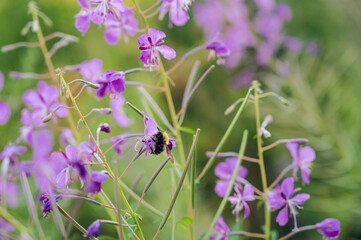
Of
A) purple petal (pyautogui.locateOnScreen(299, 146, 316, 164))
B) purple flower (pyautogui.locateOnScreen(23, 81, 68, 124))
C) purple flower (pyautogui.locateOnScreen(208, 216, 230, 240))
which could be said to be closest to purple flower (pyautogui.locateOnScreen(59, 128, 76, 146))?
purple flower (pyautogui.locateOnScreen(23, 81, 68, 124))

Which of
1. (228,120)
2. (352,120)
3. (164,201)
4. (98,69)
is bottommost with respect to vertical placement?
(164,201)

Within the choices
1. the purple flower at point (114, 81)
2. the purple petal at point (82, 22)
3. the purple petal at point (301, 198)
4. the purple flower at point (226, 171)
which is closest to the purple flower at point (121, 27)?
the purple petal at point (82, 22)

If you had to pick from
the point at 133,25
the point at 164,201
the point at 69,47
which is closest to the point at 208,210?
the point at 164,201

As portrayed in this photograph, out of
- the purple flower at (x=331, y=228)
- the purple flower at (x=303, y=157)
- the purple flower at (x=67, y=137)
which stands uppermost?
the purple flower at (x=303, y=157)

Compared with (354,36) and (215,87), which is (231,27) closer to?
(215,87)

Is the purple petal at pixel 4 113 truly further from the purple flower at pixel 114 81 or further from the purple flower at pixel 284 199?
the purple flower at pixel 284 199

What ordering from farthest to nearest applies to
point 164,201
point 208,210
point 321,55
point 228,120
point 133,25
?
point 321,55 < point 228,120 < point 208,210 < point 164,201 < point 133,25
